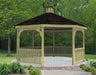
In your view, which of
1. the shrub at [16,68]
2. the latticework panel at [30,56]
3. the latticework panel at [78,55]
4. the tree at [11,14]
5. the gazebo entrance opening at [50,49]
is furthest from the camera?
the tree at [11,14]

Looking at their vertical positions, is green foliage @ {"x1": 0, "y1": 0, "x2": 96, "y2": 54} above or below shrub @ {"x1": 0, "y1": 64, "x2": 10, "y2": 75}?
above

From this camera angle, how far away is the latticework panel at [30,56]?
1135 cm

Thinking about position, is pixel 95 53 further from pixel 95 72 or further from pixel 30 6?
pixel 95 72

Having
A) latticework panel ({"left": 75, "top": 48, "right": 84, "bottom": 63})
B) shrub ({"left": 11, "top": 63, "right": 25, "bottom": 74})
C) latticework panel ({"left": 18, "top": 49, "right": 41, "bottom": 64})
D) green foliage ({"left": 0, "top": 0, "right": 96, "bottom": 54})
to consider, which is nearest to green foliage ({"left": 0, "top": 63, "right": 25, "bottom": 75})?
shrub ({"left": 11, "top": 63, "right": 25, "bottom": 74})

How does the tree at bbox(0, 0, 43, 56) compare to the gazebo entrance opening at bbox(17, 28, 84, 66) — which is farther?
the tree at bbox(0, 0, 43, 56)

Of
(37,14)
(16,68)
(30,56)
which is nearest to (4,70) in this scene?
(16,68)

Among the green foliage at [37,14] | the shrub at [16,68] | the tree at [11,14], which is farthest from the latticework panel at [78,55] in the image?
the tree at [11,14]

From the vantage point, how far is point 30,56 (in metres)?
11.7

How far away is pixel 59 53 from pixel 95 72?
9708 millimetres

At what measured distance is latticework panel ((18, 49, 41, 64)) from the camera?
11.4 metres

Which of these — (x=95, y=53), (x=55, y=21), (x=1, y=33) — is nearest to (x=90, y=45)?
(x=95, y=53)

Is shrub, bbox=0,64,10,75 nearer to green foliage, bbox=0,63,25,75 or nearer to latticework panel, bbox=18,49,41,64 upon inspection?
green foliage, bbox=0,63,25,75

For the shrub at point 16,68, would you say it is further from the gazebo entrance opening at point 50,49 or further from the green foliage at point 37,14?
the green foliage at point 37,14

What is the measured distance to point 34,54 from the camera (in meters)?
11.4
